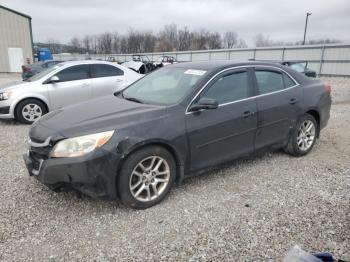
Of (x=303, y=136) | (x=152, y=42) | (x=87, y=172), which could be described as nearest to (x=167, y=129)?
(x=87, y=172)

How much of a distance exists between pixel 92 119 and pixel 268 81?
101 inches

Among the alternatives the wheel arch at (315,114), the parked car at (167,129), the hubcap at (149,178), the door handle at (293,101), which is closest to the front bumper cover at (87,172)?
the parked car at (167,129)

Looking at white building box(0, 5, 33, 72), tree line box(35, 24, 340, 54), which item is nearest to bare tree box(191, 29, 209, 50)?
tree line box(35, 24, 340, 54)

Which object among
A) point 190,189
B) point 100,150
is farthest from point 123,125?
point 190,189

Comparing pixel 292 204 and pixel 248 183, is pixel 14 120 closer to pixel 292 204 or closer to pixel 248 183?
pixel 248 183

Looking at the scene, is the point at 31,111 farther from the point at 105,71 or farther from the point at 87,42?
the point at 87,42

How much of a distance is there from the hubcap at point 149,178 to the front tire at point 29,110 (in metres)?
4.96

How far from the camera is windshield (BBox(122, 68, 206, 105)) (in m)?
3.59

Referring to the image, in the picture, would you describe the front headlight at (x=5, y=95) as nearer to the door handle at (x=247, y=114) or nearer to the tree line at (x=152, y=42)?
the door handle at (x=247, y=114)

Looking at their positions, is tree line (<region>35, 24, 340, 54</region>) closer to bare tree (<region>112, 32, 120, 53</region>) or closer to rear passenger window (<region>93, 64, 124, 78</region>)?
bare tree (<region>112, 32, 120, 53</region>)

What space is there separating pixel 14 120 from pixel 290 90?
6.53 metres

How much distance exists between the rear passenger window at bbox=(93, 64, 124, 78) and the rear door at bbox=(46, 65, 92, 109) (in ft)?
0.69

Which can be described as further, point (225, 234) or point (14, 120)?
point (14, 120)

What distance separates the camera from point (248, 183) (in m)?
3.84
